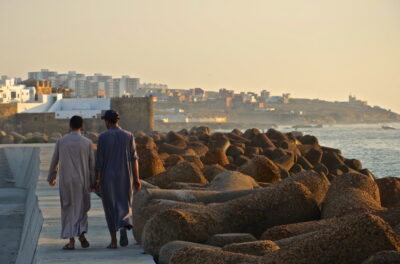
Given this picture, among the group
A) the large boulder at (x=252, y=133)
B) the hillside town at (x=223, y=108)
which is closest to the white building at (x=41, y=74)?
the hillside town at (x=223, y=108)

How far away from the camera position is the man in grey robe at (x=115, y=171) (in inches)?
271

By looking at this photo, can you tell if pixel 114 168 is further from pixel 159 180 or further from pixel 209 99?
pixel 209 99

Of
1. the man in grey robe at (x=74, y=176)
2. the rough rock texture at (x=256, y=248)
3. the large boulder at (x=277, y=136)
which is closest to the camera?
the rough rock texture at (x=256, y=248)

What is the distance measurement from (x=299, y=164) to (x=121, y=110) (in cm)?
4085

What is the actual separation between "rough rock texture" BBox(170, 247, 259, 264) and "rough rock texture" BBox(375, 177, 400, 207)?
199 inches

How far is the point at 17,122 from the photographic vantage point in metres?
Answer: 60.3

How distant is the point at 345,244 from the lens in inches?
174

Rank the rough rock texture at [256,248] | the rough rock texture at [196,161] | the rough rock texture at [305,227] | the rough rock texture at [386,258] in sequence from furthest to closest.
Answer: the rough rock texture at [196,161], the rough rock texture at [305,227], the rough rock texture at [256,248], the rough rock texture at [386,258]

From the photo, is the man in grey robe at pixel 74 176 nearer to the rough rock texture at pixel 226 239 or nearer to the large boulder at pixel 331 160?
the rough rock texture at pixel 226 239

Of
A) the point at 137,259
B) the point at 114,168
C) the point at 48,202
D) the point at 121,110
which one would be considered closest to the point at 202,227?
the point at 137,259

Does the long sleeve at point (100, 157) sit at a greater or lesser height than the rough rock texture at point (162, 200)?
greater

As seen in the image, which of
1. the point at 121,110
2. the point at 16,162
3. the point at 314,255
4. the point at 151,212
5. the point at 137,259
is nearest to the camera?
the point at 314,255

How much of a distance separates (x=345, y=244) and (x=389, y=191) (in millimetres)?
5354

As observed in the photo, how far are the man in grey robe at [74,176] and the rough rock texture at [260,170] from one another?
3735 millimetres
